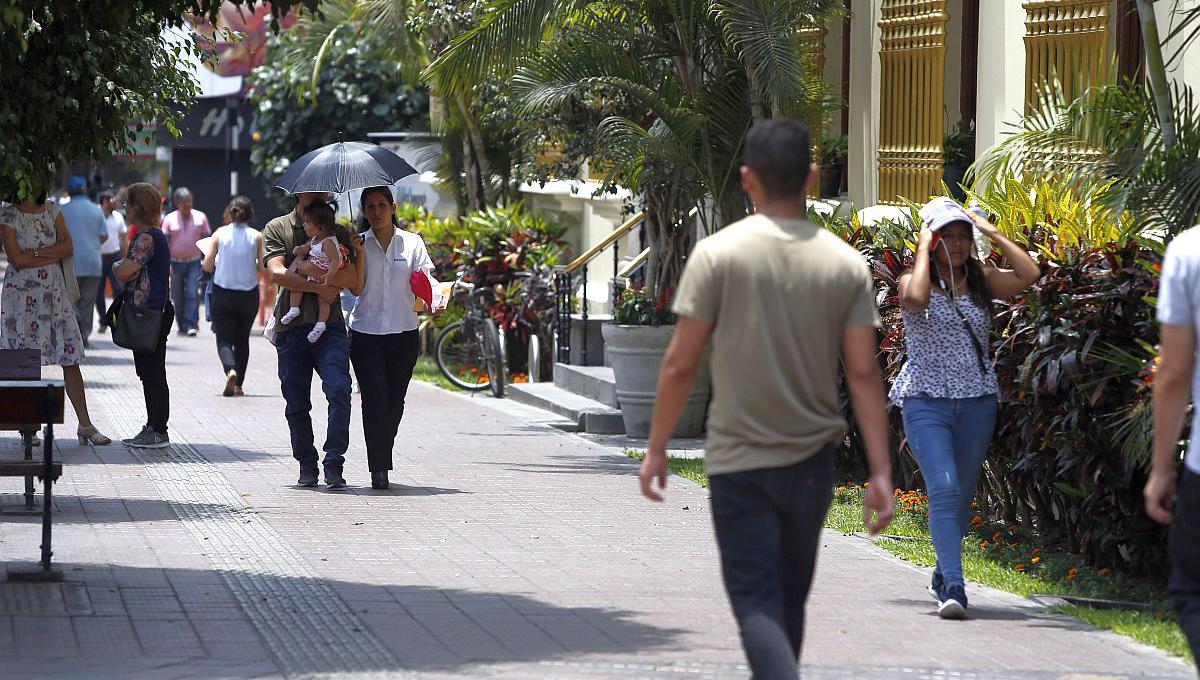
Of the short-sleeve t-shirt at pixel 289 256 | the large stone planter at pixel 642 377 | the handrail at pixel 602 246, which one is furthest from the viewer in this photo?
the handrail at pixel 602 246

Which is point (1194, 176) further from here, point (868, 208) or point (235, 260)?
point (235, 260)

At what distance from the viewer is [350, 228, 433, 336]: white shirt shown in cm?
1071

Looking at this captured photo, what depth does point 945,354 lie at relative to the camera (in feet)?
24.1

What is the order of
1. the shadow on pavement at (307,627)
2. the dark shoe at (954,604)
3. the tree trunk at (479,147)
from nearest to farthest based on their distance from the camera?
the shadow on pavement at (307,627) → the dark shoe at (954,604) → the tree trunk at (479,147)

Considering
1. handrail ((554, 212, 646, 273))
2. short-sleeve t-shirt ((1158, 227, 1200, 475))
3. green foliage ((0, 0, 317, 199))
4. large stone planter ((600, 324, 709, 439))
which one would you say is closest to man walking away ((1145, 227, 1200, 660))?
short-sleeve t-shirt ((1158, 227, 1200, 475))

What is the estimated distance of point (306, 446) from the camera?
10.9m

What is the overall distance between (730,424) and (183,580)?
148 inches

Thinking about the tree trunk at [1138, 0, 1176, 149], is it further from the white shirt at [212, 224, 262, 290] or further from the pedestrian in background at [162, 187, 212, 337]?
the pedestrian in background at [162, 187, 212, 337]

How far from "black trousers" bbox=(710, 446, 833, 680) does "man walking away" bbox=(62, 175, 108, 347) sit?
15950mm

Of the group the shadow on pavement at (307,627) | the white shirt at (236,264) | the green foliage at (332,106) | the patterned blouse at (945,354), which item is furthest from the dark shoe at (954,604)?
the green foliage at (332,106)

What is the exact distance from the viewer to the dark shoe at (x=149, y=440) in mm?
12820

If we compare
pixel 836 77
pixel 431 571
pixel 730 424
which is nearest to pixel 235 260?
pixel 836 77

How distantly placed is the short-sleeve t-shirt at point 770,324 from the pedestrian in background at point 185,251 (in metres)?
19.0

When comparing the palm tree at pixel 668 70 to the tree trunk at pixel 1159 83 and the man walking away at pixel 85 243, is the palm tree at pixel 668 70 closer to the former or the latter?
the tree trunk at pixel 1159 83
